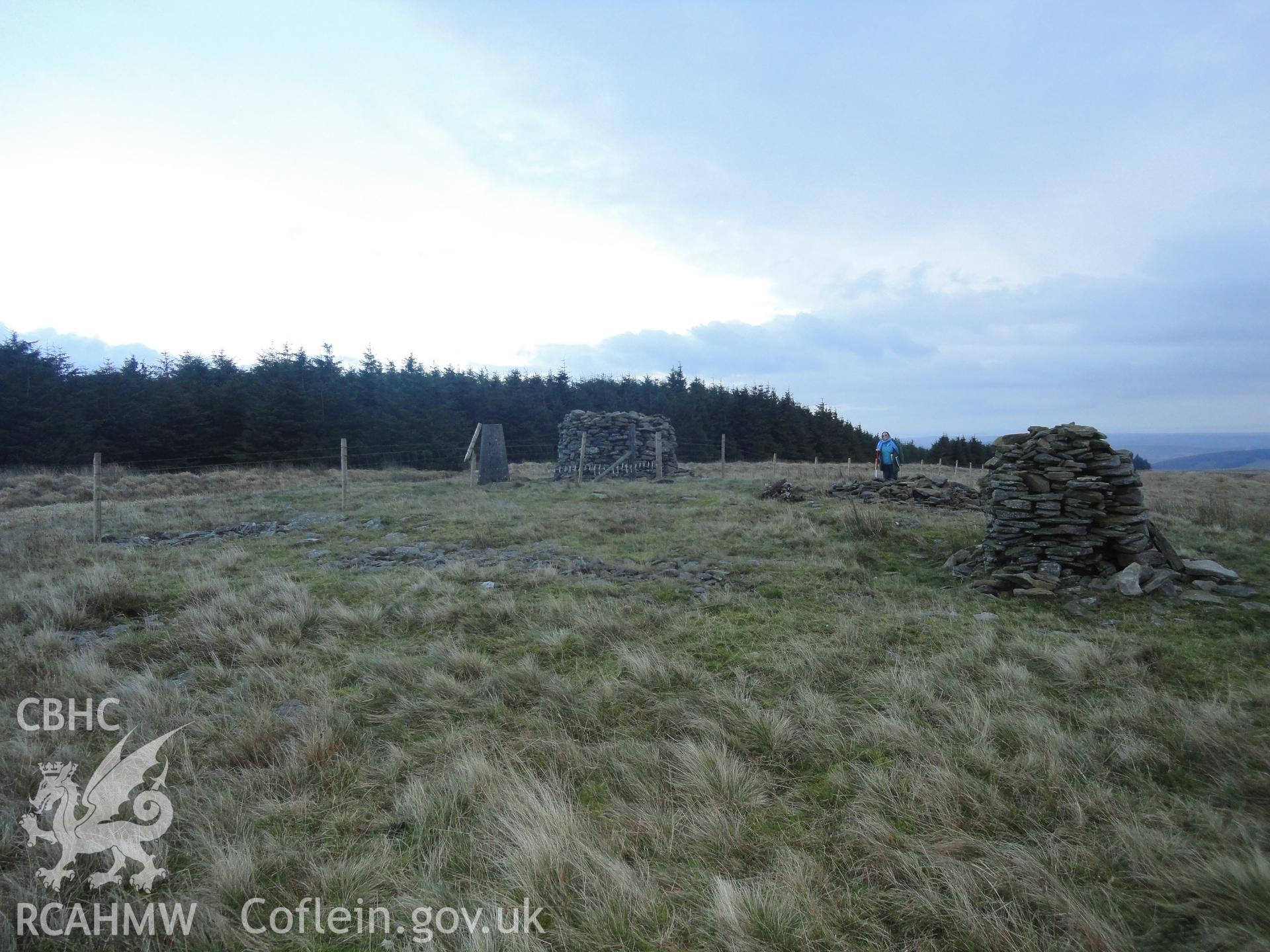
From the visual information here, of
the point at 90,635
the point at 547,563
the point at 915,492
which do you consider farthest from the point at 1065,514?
the point at 90,635

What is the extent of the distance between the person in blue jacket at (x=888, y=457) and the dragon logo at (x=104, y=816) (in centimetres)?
1622

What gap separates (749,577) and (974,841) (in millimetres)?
5023

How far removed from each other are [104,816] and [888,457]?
54.8ft

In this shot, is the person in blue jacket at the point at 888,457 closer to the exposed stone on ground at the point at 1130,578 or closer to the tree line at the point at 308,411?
the exposed stone on ground at the point at 1130,578

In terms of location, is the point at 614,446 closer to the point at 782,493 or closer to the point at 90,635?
the point at 782,493

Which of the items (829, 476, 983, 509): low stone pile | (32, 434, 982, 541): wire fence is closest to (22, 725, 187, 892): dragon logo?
(32, 434, 982, 541): wire fence

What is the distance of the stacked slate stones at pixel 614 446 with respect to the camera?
23219 millimetres

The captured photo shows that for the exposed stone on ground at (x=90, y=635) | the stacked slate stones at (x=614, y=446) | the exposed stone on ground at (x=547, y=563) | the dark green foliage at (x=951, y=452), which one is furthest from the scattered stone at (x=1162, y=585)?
the dark green foliage at (x=951, y=452)

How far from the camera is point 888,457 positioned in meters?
16.2

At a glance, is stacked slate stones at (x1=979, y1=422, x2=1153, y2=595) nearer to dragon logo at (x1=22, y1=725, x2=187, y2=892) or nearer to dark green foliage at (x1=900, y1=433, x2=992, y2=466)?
dragon logo at (x1=22, y1=725, x2=187, y2=892)

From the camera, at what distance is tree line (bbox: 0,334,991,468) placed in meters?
30.5

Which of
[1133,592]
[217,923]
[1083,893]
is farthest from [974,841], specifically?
[1133,592]

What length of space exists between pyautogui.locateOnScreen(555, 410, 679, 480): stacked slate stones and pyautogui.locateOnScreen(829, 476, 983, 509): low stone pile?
928 cm

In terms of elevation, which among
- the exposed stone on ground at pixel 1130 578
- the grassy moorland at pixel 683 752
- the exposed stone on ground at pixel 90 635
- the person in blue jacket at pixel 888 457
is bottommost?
the exposed stone on ground at pixel 90 635
